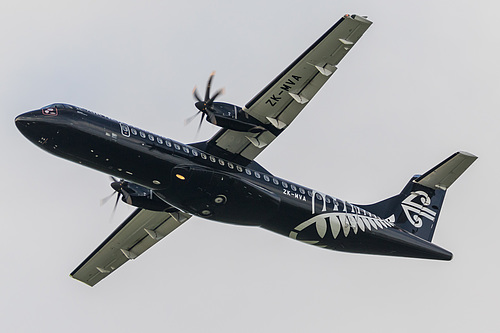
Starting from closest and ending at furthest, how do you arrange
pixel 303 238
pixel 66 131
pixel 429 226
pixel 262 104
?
pixel 66 131 → pixel 262 104 → pixel 303 238 → pixel 429 226

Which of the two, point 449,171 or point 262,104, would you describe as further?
point 449,171

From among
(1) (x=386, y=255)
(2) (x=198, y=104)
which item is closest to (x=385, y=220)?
(1) (x=386, y=255)

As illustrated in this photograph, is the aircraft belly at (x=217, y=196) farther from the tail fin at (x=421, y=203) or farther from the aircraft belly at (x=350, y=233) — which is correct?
the tail fin at (x=421, y=203)

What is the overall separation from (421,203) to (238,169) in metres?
8.37

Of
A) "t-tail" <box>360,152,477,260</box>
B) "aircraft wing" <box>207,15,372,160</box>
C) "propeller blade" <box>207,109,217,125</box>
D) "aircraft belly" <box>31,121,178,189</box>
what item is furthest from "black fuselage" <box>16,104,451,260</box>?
"propeller blade" <box>207,109,217,125</box>

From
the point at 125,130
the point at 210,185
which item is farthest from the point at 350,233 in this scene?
the point at 125,130

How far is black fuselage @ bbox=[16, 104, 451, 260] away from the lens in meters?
25.3

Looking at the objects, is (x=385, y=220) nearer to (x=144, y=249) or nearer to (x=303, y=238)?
(x=303, y=238)

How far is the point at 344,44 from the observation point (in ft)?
83.7

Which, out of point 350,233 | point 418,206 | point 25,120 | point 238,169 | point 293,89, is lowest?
point 25,120

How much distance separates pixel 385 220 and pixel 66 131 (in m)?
12.3

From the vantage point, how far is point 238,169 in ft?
90.7

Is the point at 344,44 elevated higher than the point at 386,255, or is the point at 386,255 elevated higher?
the point at 344,44

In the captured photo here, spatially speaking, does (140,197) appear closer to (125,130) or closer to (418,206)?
(125,130)
